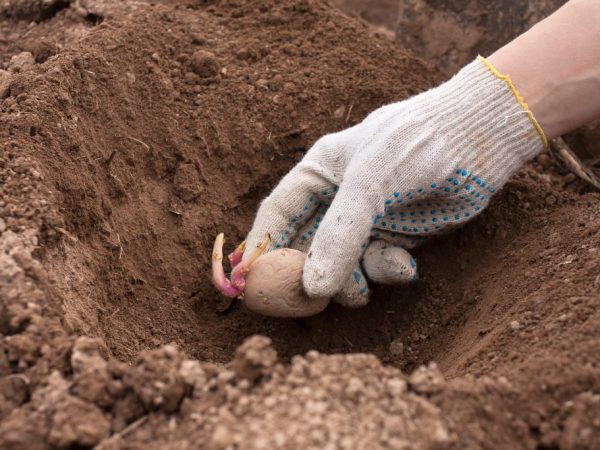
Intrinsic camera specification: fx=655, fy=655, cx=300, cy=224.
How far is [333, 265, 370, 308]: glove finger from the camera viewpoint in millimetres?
2578

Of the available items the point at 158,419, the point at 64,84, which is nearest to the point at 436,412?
the point at 158,419

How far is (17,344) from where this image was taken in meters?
1.72

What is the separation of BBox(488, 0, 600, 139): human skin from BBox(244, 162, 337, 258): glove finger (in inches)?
32.4

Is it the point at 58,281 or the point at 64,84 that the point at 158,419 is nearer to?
the point at 58,281

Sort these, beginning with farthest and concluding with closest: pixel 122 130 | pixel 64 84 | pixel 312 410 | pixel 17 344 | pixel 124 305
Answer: pixel 122 130
pixel 64 84
pixel 124 305
pixel 17 344
pixel 312 410

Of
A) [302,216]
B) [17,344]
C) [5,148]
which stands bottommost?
[302,216]

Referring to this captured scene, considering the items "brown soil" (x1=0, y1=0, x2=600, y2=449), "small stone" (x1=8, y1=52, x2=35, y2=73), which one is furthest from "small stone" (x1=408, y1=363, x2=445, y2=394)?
"small stone" (x1=8, y1=52, x2=35, y2=73)

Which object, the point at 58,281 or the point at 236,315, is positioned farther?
the point at 236,315

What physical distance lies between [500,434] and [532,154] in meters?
1.35

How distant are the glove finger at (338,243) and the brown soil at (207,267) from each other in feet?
1.44

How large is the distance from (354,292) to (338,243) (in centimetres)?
34

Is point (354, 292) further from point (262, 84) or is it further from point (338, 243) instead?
point (262, 84)

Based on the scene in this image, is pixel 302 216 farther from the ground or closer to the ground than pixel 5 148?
closer to the ground

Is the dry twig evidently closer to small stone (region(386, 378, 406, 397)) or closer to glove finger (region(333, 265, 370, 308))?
glove finger (region(333, 265, 370, 308))
